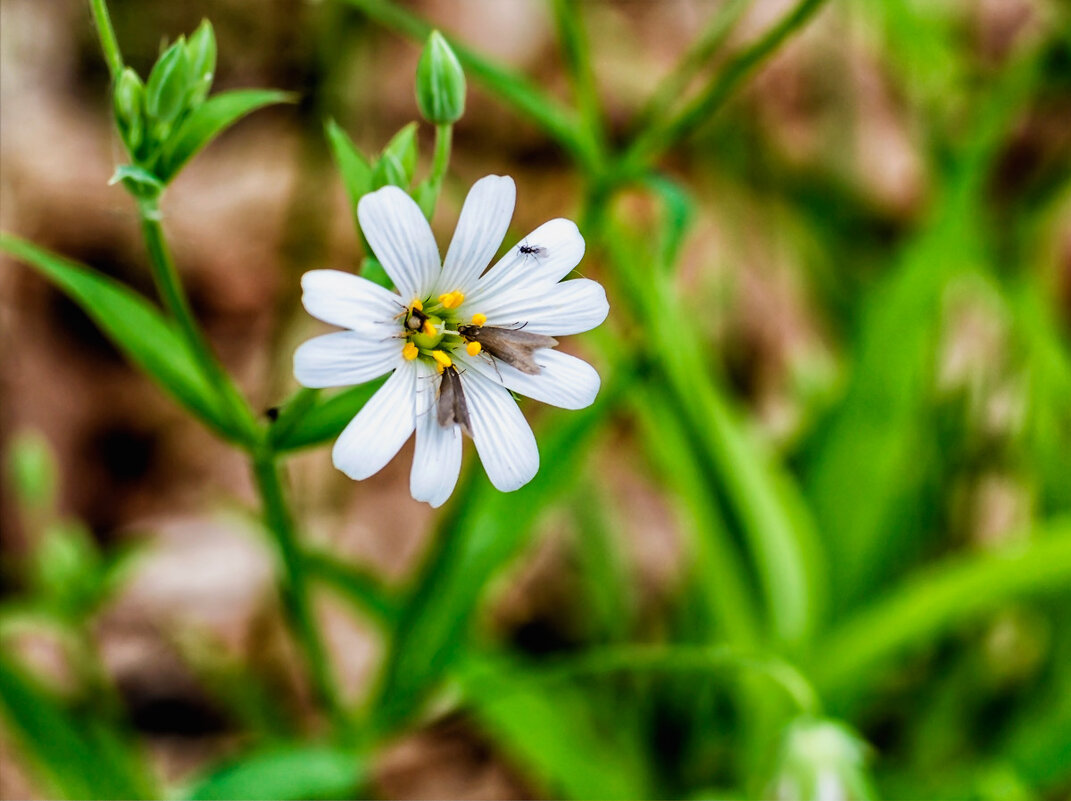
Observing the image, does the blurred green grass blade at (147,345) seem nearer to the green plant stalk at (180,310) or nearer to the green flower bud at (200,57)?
the green plant stalk at (180,310)

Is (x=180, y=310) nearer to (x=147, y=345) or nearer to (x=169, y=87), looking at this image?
(x=147, y=345)

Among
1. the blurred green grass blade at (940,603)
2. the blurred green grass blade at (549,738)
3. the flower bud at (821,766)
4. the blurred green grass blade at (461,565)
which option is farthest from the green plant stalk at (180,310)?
the blurred green grass blade at (940,603)

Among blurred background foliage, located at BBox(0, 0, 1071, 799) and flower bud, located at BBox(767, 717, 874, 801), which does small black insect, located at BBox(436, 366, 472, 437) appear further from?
flower bud, located at BBox(767, 717, 874, 801)

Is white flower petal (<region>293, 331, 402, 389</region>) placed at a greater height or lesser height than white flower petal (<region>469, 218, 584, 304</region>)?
lesser

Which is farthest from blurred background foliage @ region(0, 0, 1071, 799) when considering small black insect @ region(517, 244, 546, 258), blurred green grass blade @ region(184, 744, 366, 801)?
small black insect @ region(517, 244, 546, 258)

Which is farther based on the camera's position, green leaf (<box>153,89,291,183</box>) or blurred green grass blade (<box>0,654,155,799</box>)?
blurred green grass blade (<box>0,654,155,799</box>)

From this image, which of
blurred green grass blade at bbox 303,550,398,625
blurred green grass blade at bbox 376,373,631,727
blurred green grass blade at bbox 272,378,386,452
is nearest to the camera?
blurred green grass blade at bbox 272,378,386,452
